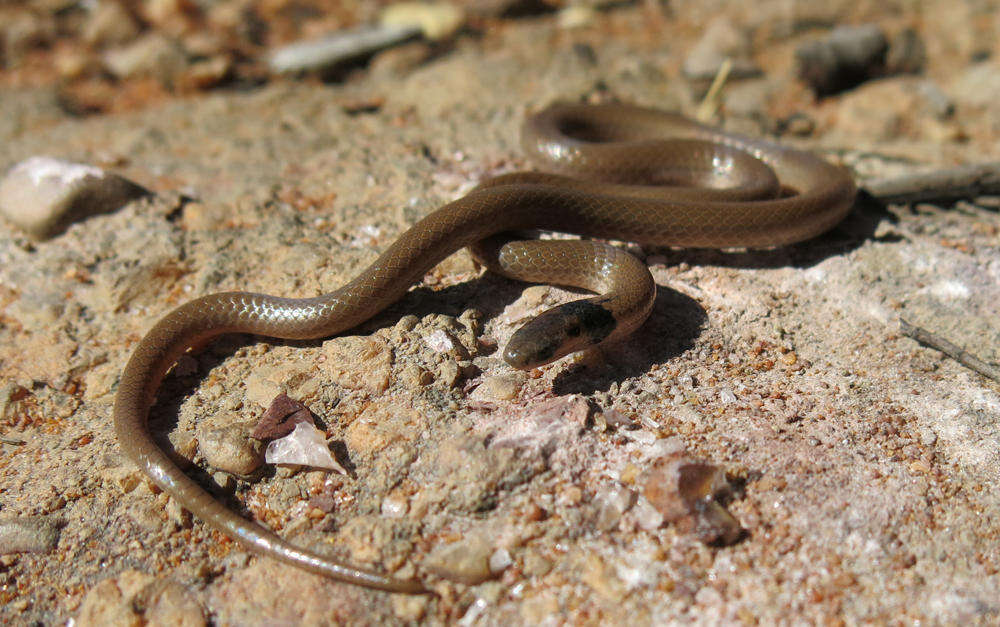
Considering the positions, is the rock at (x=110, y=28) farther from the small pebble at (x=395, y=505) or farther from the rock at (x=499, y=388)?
the small pebble at (x=395, y=505)

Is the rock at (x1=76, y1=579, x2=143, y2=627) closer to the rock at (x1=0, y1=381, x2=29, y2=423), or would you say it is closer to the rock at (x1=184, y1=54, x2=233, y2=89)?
the rock at (x1=0, y1=381, x2=29, y2=423)

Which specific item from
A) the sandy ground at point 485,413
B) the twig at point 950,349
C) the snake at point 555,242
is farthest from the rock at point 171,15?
the twig at point 950,349

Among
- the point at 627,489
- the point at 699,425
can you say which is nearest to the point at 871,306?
the point at 699,425

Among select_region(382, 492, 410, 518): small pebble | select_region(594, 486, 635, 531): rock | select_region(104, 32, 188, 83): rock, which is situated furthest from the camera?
select_region(104, 32, 188, 83): rock

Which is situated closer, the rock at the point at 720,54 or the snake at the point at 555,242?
the snake at the point at 555,242

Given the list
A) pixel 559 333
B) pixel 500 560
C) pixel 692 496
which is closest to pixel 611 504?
pixel 692 496

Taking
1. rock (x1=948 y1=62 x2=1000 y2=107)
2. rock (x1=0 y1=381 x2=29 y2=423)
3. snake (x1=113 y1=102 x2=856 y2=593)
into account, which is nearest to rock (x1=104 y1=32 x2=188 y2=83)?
snake (x1=113 y1=102 x2=856 y2=593)
